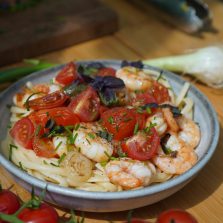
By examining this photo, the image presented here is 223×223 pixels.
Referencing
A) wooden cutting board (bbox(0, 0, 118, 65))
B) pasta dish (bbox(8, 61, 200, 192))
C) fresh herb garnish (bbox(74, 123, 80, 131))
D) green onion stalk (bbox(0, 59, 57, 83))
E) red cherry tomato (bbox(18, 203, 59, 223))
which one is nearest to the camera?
red cherry tomato (bbox(18, 203, 59, 223))

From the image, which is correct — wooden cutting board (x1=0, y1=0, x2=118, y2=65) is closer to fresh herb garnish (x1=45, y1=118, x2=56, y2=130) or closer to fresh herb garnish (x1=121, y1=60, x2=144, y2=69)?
fresh herb garnish (x1=121, y1=60, x2=144, y2=69)

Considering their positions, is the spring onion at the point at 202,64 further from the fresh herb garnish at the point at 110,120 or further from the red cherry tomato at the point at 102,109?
the fresh herb garnish at the point at 110,120

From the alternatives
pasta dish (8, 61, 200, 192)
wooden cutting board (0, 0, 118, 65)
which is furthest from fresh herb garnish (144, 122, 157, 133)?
wooden cutting board (0, 0, 118, 65)

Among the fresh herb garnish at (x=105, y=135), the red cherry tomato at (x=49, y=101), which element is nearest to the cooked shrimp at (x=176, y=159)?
the fresh herb garnish at (x=105, y=135)

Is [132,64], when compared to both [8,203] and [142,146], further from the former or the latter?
[8,203]

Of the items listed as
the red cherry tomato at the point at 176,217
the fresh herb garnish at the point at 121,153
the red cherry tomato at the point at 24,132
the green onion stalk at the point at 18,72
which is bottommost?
the green onion stalk at the point at 18,72

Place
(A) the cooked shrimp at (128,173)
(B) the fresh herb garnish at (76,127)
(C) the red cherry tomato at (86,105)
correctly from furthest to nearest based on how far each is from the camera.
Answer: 1. (C) the red cherry tomato at (86,105)
2. (B) the fresh herb garnish at (76,127)
3. (A) the cooked shrimp at (128,173)
